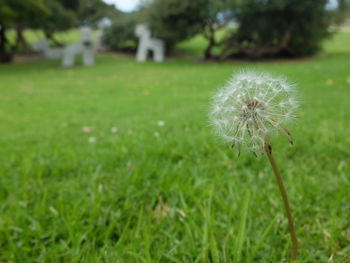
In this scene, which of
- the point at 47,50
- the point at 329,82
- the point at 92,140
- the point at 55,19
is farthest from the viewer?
the point at 47,50

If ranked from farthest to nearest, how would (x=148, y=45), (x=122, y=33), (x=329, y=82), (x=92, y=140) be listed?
(x=122, y=33)
(x=148, y=45)
(x=329, y=82)
(x=92, y=140)

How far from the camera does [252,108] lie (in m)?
0.97

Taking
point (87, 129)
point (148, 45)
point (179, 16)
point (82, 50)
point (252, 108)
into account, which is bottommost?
point (87, 129)

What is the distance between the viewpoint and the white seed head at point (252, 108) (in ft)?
3.15

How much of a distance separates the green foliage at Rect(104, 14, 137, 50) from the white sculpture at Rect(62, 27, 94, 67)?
6.83 metres

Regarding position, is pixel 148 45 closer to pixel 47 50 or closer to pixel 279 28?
pixel 47 50

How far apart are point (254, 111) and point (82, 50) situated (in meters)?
21.4

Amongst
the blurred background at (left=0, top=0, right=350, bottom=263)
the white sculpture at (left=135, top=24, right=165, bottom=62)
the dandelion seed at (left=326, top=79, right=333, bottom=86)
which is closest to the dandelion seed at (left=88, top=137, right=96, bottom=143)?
the blurred background at (left=0, top=0, right=350, bottom=263)

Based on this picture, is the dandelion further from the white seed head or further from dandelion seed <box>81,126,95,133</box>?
dandelion seed <box>81,126,95,133</box>

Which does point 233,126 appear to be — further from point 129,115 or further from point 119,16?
point 119,16

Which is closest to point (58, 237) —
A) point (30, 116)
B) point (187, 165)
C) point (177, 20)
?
point (187, 165)

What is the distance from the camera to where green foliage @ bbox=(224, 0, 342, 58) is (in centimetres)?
1795

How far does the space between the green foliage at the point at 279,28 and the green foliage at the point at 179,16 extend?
221 cm

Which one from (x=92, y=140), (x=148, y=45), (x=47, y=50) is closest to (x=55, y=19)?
(x=47, y=50)
